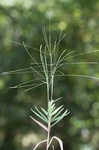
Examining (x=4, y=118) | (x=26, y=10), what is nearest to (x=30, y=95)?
(x=4, y=118)

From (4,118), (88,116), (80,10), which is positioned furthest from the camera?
(4,118)

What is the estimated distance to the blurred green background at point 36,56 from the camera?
4457mm

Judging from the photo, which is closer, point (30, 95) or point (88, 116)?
point (88, 116)

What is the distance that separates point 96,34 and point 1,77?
130cm

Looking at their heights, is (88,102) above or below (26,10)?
below

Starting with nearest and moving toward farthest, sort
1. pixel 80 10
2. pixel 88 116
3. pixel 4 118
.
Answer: pixel 80 10 < pixel 88 116 < pixel 4 118

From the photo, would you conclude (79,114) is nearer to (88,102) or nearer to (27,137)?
(88,102)

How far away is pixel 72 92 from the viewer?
496 cm

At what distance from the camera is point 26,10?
4.70 metres

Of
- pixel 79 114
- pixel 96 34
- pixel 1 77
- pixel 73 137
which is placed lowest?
pixel 73 137

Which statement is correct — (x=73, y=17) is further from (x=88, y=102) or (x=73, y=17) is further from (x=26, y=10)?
(x=88, y=102)

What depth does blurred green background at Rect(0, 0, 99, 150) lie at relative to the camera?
4457 millimetres

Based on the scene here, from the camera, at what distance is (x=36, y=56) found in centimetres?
477

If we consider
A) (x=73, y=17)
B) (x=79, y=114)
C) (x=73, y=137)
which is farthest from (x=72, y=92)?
(x=73, y=17)
